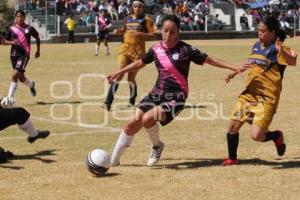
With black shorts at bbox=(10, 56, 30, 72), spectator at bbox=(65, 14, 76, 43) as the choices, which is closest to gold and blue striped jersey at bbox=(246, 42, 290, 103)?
Answer: black shorts at bbox=(10, 56, 30, 72)

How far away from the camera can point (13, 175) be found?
27.4 ft

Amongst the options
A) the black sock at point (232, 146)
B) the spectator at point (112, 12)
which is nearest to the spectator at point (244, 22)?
the spectator at point (112, 12)

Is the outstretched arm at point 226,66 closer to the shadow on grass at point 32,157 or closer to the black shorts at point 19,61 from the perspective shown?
the shadow on grass at point 32,157

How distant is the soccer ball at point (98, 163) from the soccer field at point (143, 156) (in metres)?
0.10

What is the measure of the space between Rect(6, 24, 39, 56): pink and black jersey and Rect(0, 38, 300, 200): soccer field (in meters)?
1.23

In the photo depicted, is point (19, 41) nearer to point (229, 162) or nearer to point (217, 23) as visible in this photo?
point (229, 162)

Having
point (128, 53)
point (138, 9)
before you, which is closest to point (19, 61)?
point (128, 53)

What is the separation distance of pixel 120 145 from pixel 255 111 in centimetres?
179

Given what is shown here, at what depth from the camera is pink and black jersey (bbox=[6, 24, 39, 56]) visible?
50.5 ft

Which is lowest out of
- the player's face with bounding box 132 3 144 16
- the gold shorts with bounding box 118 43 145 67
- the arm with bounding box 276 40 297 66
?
the gold shorts with bounding box 118 43 145 67

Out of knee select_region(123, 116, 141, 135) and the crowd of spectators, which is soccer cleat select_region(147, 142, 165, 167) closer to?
knee select_region(123, 116, 141, 135)

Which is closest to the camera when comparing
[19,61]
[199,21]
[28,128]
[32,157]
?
[32,157]

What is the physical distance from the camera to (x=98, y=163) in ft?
26.7

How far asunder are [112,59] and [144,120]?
2172 centimetres
